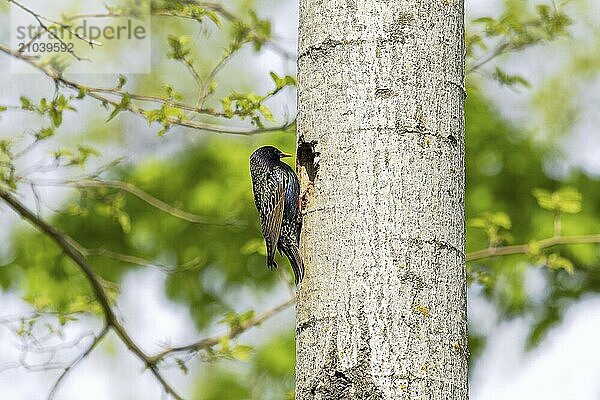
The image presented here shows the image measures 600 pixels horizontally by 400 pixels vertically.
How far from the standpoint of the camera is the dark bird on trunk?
1879 millimetres

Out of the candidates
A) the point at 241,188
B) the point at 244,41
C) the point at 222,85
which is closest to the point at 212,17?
the point at 244,41

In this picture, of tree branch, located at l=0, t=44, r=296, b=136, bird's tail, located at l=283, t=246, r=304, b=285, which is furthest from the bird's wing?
tree branch, located at l=0, t=44, r=296, b=136

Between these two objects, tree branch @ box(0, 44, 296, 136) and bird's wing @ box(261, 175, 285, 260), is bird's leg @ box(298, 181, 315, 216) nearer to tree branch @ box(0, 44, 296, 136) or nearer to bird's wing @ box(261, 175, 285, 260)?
bird's wing @ box(261, 175, 285, 260)

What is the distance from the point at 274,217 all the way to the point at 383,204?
0.49 meters

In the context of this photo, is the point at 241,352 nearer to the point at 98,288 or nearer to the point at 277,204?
the point at 98,288

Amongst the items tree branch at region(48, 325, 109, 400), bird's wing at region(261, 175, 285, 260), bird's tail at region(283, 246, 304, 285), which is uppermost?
bird's wing at region(261, 175, 285, 260)

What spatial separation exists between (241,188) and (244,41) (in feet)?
10.6

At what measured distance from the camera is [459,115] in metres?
1.74

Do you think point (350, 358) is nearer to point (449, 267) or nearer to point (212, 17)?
point (449, 267)

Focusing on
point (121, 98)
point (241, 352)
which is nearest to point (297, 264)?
point (121, 98)

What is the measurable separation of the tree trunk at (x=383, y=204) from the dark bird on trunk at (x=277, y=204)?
0.38 feet

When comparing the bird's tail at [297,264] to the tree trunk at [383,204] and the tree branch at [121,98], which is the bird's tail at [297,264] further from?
the tree branch at [121,98]

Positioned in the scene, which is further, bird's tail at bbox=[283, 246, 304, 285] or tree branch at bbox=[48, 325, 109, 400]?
tree branch at bbox=[48, 325, 109, 400]

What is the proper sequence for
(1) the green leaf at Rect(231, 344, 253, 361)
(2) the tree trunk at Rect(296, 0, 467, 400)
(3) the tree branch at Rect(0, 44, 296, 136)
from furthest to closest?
(1) the green leaf at Rect(231, 344, 253, 361) → (3) the tree branch at Rect(0, 44, 296, 136) → (2) the tree trunk at Rect(296, 0, 467, 400)
